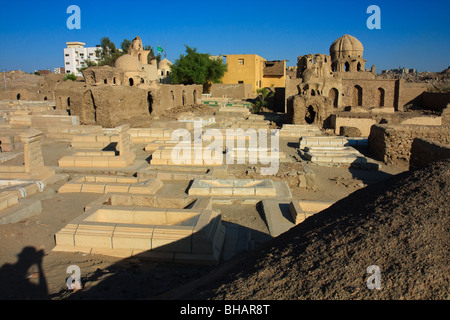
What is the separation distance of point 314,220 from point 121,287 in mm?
2422

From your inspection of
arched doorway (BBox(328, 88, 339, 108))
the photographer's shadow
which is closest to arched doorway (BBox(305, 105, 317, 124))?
arched doorway (BBox(328, 88, 339, 108))

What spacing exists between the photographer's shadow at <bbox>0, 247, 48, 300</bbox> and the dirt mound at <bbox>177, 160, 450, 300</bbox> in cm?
217

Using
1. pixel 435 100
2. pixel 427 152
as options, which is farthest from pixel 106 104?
pixel 435 100

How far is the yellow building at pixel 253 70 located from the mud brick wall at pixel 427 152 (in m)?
30.9

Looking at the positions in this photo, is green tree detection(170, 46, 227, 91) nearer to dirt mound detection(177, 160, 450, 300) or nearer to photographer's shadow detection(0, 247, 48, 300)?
photographer's shadow detection(0, 247, 48, 300)

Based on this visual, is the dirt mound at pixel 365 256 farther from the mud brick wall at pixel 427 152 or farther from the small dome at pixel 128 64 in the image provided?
the small dome at pixel 128 64

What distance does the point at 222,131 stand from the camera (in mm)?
16297

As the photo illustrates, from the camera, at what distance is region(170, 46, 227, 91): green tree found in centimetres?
3884

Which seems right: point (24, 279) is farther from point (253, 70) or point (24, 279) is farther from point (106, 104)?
point (253, 70)

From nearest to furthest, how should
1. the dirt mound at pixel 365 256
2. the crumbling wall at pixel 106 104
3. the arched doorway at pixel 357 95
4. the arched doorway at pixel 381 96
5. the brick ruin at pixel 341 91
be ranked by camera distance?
the dirt mound at pixel 365 256
the crumbling wall at pixel 106 104
the brick ruin at pixel 341 91
the arched doorway at pixel 357 95
the arched doorway at pixel 381 96

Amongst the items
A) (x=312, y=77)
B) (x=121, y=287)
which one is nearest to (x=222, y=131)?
(x=312, y=77)

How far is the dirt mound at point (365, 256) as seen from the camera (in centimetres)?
233

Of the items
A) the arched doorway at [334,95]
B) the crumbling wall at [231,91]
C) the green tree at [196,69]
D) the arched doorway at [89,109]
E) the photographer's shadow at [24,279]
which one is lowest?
the photographer's shadow at [24,279]

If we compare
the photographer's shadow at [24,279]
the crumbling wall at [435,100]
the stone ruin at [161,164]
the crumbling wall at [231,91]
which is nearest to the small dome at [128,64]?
the stone ruin at [161,164]
